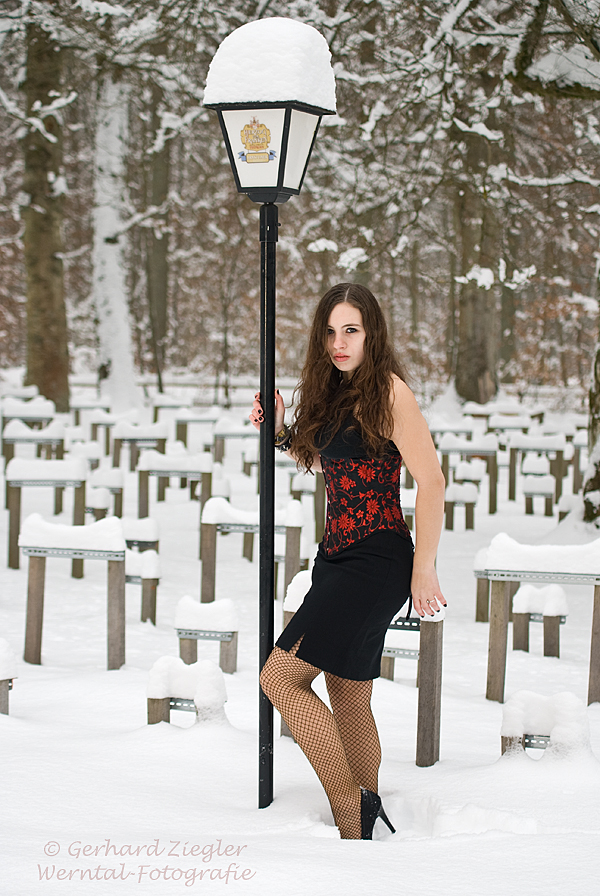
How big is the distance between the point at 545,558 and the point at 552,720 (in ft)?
3.93

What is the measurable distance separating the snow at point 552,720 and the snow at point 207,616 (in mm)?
1627

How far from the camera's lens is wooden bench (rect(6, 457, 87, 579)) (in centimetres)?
667

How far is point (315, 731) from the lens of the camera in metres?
2.74

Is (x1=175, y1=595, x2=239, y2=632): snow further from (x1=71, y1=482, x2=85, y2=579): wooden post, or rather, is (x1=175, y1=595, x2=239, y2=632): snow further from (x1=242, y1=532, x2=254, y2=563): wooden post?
(x1=242, y1=532, x2=254, y2=563): wooden post

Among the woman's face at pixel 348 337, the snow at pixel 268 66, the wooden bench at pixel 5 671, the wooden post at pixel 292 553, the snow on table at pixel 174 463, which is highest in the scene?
the snow at pixel 268 66

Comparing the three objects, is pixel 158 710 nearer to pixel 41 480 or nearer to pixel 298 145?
pixel 298 145

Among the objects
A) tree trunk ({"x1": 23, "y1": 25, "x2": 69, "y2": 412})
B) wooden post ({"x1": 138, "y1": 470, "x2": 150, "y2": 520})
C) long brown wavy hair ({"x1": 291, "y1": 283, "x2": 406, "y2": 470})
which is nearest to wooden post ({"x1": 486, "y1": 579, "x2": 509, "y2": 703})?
long brown wavy hair ({"x1": 291, "y1": 283, "x2": 406, "y2": 470})

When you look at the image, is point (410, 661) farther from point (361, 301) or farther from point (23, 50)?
point (23, 50)

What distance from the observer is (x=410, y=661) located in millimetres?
5523

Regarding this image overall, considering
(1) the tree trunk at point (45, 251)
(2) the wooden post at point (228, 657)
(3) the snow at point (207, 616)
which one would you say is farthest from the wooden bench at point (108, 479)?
(1) the tree trunk at point (45, 251)

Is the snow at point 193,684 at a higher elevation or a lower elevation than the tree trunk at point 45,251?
lower

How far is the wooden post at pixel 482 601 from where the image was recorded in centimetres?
611

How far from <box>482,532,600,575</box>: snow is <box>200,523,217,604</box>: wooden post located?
207cm

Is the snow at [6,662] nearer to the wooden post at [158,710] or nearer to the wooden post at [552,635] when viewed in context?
the wooden post at [158,710]
